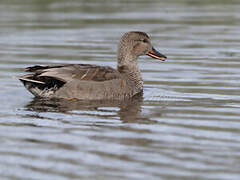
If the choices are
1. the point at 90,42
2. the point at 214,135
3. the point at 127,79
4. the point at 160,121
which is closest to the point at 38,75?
the point at 127,79

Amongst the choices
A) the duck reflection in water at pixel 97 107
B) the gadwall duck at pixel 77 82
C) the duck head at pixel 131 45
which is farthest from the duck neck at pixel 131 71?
the duck reflection in water at pixel 97 107

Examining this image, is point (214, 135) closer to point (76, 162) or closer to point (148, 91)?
point (76, 162)

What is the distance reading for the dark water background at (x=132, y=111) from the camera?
644cm

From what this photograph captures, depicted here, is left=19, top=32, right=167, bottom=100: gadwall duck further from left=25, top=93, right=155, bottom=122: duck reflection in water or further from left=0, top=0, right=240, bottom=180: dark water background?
left=0, top=0, right=240, bottom=180: dark water background

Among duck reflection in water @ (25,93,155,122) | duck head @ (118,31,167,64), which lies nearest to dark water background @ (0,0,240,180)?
duck reflection in water @ (25,93,155,122)

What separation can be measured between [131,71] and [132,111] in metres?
2.17

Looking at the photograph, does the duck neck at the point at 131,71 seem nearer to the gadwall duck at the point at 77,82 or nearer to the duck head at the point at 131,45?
the duck head at the point at 131,45

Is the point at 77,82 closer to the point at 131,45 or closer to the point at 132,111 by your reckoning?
the point at 132,111

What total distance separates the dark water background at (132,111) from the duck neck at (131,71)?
24cm

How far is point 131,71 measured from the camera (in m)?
11.5

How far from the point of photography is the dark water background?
644 cm

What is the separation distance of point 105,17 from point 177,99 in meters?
10.5

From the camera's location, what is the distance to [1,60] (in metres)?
14.0

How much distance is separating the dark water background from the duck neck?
240 millimetres
